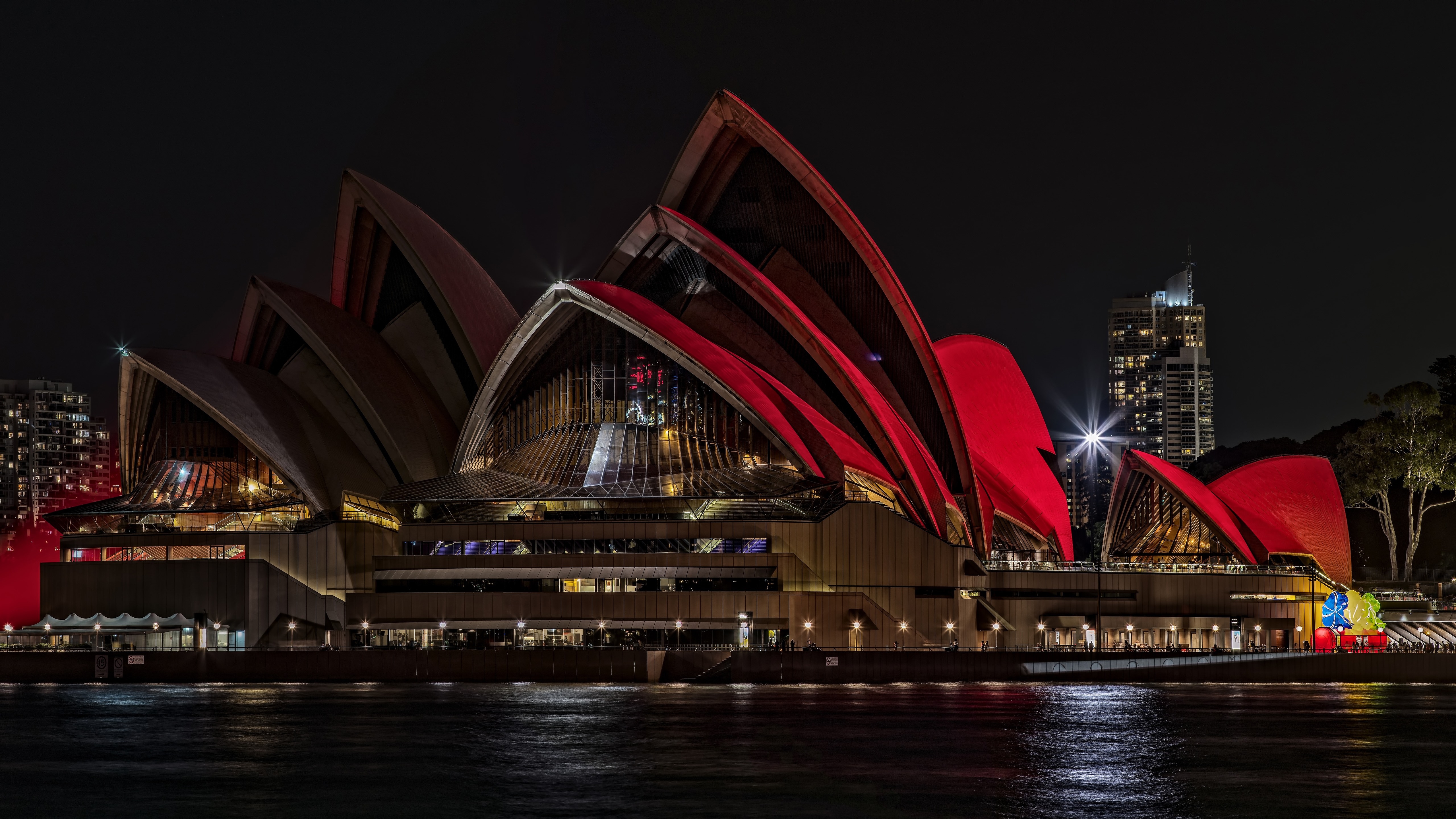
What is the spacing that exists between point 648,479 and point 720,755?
34.5 m

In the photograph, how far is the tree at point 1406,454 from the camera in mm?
90625

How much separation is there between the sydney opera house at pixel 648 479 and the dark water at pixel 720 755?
12.4 metres

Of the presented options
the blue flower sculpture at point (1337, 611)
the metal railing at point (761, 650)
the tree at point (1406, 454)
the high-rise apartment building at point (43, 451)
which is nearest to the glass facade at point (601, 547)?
the metal railing at point (761, 650)

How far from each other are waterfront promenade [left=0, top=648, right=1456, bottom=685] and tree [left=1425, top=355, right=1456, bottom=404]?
184ft

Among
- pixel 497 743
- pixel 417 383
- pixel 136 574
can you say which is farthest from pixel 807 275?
pixel 497 743

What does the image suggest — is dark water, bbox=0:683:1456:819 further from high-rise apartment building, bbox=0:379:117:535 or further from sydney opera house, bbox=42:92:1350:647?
high-rise apartment building, bbox=0:379:117:535

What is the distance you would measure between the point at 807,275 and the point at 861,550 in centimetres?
1575

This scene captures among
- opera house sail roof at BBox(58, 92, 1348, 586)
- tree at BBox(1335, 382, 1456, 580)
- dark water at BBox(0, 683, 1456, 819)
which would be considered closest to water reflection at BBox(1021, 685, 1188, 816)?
dark water at BBox(0, 683, 1456, 819)

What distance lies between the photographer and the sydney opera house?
224ft

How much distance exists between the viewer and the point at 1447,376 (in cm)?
11244

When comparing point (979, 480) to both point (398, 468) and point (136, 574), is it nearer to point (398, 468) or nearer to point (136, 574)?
point (398, 468)

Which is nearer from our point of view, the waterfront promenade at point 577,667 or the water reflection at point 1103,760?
the water reflection at point 1103,760

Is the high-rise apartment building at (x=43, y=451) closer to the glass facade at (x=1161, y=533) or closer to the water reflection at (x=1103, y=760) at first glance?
the glass facade at (x=1161, y=533)

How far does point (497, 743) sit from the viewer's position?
129 ft
